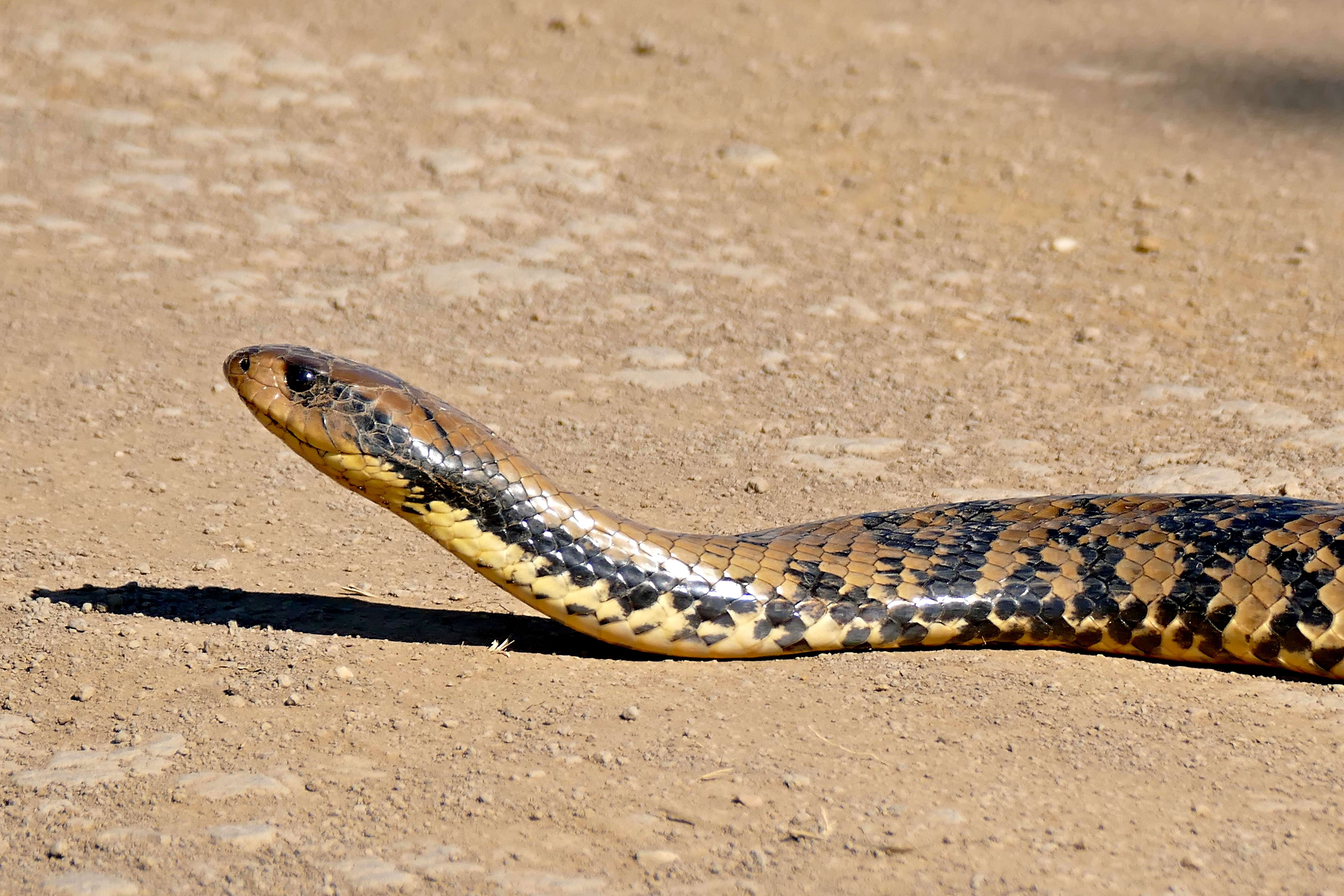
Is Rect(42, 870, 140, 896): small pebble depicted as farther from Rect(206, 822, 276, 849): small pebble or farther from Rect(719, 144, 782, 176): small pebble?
Rect(719, 144, 782, 176): small pebble

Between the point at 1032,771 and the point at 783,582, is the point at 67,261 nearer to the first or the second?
the point at 783,582

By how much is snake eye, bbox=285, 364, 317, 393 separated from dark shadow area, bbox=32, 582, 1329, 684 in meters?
0.78

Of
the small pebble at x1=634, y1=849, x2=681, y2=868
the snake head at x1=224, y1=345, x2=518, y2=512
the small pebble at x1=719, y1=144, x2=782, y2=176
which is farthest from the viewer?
the small pebble at x1=719, y1=144, x2=782, y2=176

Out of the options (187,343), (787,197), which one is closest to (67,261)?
→ (187,343)

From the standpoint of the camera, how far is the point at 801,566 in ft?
15.3

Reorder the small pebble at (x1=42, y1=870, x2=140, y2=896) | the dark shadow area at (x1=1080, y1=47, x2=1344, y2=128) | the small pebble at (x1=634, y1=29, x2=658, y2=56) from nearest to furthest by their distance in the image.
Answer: the small pebble at (x1=42, y1=870, x2=140, y2=896) < the dark shadow area at (x1=1080, y1=47, x2=1344, y2=128) < the small pebble at (x1=634, y1=29, x2=658, y2=56)

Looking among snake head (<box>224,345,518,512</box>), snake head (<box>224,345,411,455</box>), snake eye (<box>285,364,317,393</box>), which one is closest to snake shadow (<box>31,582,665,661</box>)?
snake head (<box>224,345,518,512</box>)

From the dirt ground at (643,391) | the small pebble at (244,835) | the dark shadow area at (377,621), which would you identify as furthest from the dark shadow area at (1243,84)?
the small pebble at (244,835)

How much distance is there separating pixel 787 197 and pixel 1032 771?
603 cm

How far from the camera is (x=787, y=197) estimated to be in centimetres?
937

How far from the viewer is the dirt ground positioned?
3.59m

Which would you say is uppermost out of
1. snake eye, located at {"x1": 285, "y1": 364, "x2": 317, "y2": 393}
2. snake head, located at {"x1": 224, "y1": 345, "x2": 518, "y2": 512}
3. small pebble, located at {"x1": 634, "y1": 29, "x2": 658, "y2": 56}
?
small pebble, located at {"x1": 634, "y1": 29, "x2": 658, "y2": 56}

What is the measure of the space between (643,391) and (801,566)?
2.61 meters

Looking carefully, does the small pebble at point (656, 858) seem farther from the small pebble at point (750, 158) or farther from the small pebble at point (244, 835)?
the small pebble at point (750, 158)
